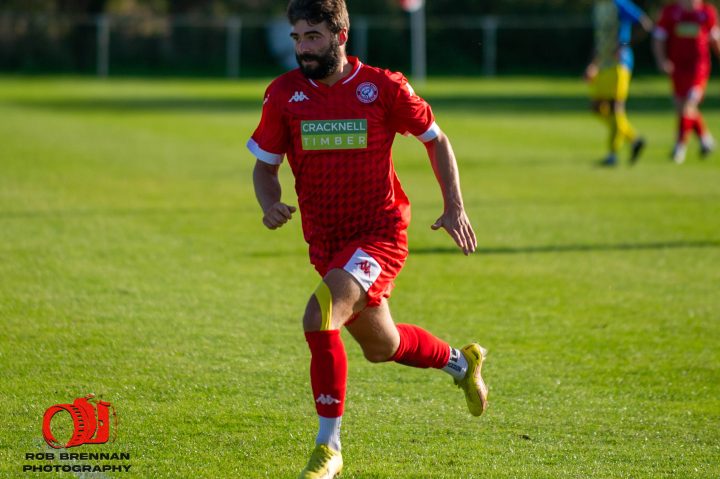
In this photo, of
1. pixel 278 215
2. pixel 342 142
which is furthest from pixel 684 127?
pixel 278 215

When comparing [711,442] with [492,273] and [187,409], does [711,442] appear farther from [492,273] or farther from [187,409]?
[492,273]

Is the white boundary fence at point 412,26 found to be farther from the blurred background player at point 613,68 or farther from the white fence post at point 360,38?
the blurred background player at point 613,68

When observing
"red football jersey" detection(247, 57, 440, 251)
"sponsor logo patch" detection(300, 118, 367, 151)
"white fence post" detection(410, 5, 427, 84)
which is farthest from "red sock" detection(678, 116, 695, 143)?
"white fence post" detection(410, 5, 427, 84)

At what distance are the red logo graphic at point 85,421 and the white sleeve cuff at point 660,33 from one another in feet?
41.2

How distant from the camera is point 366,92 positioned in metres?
4.95

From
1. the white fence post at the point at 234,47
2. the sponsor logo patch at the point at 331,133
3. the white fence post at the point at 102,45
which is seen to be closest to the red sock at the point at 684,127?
the sponsor logo patch at the point at 331,133

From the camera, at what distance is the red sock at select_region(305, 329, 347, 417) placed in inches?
181

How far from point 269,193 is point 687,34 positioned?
41.8 feet

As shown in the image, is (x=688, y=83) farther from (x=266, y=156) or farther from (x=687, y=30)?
(x=266, y=156)

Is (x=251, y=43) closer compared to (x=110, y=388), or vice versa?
(x=110, y=388)

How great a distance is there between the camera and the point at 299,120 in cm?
492

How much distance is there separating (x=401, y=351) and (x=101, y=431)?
1.39m

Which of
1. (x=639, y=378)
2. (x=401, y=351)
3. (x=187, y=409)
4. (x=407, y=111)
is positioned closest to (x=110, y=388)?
(x=187, y=409)

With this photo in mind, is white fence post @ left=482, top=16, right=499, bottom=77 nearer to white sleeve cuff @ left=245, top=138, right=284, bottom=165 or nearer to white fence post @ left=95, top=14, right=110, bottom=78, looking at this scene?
white fence post @ left=95, top=14, right=110, bottom=78
